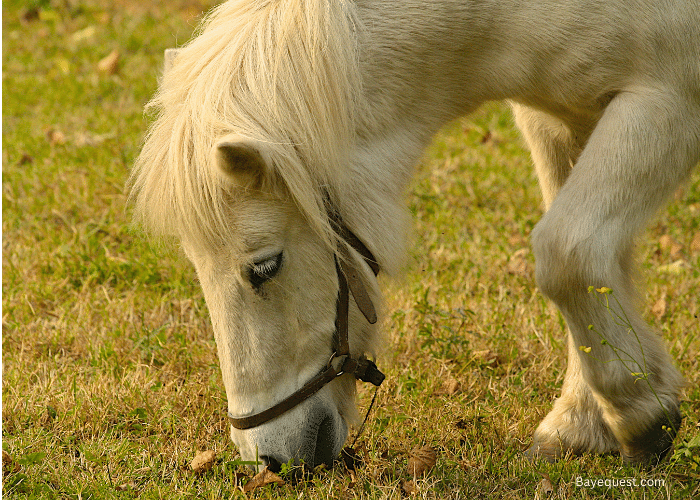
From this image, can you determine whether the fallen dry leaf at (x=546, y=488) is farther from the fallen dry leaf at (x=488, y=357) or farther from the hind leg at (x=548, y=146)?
the hind leg at (x=548, y=146)

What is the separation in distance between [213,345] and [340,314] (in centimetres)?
119

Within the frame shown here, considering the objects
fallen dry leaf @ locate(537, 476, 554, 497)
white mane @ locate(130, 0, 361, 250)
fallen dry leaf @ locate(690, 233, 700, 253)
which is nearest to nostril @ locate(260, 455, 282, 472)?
white mane @ locate(130, 0, 361, 250)

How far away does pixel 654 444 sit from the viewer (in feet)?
8.66

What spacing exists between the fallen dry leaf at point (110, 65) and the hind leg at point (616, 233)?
18.3ft

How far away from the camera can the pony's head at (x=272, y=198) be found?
234 centimetres

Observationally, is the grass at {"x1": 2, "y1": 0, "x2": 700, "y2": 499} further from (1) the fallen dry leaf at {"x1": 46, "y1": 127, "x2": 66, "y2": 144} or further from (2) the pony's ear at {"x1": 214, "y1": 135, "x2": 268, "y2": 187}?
(2) the pony's ear at {"x1": 214, "y1": 135, "x2": 268, "y2": 187}

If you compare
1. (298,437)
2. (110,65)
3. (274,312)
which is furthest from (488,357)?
(110,65)

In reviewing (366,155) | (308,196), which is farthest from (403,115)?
(308,196)

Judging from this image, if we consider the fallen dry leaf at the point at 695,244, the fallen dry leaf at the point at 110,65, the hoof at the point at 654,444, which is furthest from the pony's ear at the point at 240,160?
the fallen dry leaf at the point at 110,65

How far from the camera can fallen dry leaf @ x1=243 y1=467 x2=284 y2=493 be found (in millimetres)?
2504

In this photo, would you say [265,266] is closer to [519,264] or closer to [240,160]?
[240,160]

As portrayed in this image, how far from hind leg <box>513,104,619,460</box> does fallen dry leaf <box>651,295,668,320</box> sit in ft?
2.82

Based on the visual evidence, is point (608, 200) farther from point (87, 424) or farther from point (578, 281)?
point (87, 424)

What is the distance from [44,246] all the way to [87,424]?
1645mm
